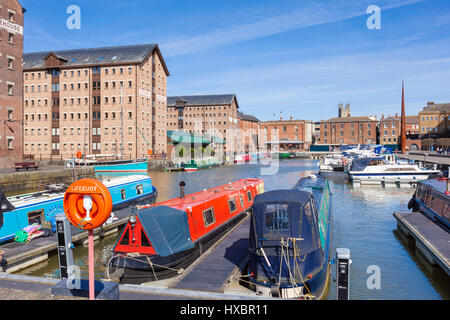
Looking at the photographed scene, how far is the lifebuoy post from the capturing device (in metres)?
6.29

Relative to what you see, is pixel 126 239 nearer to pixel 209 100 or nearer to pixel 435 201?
pixel 435 201

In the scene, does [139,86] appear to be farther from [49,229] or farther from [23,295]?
[23,295]

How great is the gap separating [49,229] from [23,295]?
10342 millimetres

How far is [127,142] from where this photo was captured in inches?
2648

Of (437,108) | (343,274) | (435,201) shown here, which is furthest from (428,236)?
(437,108)

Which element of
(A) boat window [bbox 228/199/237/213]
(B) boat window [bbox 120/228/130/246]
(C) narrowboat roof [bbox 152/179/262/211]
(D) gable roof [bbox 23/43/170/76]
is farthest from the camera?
(D) gable roof [bbox 23/43/170/76]

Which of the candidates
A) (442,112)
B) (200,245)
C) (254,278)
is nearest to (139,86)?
(200,245)

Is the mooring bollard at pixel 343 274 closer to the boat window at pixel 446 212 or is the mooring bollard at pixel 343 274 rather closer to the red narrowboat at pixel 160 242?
the red narrowboat at pixel 160 242

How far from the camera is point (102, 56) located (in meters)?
Answer: 70.8

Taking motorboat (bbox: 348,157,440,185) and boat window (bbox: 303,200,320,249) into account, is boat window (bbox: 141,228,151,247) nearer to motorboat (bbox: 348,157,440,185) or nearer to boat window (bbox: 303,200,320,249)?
boat window (bbox: 303,200,320,249)

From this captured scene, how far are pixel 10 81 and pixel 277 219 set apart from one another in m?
43.9

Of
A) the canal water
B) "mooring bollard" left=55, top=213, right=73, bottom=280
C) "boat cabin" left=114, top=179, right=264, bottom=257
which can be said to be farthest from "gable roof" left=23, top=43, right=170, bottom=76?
"mooring bollard" left=55, top=213, right=73, bottom=280

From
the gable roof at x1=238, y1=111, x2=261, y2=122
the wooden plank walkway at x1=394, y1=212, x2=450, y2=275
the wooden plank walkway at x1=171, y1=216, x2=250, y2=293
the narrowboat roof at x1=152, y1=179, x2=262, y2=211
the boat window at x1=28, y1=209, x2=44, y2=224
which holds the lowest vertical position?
the wooden plank walkway at x1=171, y1=216, x2=250, y2=293

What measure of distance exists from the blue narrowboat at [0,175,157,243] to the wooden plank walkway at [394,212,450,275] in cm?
1527
